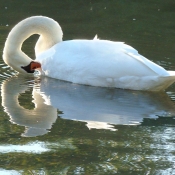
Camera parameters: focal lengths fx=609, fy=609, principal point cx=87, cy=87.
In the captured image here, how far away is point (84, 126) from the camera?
615 centimetres

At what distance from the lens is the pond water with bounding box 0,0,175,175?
200 inches

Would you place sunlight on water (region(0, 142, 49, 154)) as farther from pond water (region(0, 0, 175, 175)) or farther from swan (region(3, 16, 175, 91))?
swan (region(3, 16, 175, 91))

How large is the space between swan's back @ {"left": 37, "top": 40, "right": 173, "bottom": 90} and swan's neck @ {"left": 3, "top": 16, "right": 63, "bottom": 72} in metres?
0.42

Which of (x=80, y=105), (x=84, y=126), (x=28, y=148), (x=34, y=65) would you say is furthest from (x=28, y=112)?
(x=34, y=65)

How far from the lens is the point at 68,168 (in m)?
4.97

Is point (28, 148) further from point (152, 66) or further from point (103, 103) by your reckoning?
Answer: point (152, 66)

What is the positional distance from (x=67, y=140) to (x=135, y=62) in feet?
6.80

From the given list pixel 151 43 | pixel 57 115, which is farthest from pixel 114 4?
pixel 57 115

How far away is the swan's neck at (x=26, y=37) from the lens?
8672 millimetres

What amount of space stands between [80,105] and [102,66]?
2.62 feet

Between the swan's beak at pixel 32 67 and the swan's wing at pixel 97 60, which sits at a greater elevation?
the swan's wing at pixel 97 60

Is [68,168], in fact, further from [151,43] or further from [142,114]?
[151,43]

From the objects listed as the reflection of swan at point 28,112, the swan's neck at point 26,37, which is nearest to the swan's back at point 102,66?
the swan's neck at point 26,37

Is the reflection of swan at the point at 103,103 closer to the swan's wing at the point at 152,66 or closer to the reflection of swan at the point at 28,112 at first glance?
the reflection of swan at the point at 28,112
